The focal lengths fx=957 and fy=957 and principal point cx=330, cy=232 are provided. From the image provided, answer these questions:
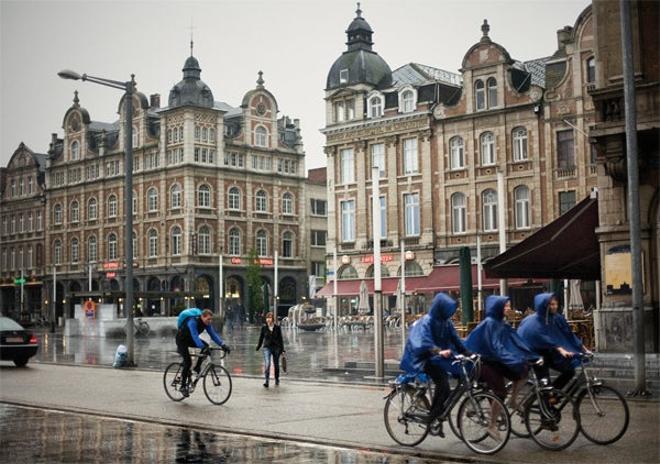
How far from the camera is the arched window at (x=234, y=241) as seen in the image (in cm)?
7849

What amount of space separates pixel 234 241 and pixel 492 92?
3100cm

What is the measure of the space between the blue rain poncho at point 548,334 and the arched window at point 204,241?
215 feet

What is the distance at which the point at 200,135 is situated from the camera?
76.4 metres

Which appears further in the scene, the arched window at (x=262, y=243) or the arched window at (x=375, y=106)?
the arched window at (x=262, y=243)

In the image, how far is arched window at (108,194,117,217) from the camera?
82.6m

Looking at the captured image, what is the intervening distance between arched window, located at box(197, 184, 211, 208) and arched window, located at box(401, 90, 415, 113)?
76.1ft

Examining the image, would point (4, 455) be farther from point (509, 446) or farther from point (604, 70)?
point (604, 70)

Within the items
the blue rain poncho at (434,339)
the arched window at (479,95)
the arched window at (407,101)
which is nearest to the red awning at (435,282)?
the arched window at (479,95)

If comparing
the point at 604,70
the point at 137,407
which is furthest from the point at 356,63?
the point at 137,407

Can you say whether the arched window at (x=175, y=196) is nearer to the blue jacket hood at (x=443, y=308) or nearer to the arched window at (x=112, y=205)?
the arched window at (x=112, y=205)

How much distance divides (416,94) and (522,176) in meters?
9.39

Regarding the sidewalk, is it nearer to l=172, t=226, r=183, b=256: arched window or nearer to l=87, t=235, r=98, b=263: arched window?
l=172, t=226, r=183, b=256: arched window

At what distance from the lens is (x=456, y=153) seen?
2210 inches

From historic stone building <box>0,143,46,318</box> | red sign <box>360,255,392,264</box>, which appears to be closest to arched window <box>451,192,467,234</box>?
red sign <box>360,255,392,264</box>
